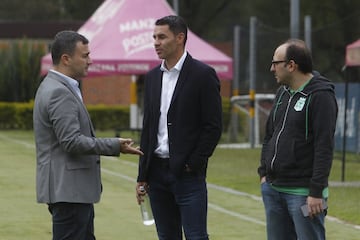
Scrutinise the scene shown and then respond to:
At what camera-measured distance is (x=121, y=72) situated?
25.3 meters

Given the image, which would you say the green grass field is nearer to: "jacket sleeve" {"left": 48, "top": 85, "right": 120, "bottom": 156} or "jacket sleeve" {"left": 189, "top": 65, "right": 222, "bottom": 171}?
"jacket sleeve" {"left": 189, "top": 65, "right": 222, "bottom": 171}

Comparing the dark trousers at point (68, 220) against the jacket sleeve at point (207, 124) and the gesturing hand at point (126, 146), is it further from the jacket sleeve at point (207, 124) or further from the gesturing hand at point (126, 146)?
the jacket sleeve at point (207, 124)

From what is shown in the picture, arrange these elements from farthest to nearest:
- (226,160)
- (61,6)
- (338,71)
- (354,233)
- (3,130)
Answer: (61,6)
(3,130)
(338,71)
(226,160)
(354,233)

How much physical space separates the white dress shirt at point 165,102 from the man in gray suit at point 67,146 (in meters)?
0.34

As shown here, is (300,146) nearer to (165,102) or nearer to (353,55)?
(165,102)

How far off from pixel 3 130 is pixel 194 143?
2839cm

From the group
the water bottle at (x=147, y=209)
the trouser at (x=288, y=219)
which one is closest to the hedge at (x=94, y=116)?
the water bottle at (x=147, y=209)

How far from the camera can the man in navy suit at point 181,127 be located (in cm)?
709

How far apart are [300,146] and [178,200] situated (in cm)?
103

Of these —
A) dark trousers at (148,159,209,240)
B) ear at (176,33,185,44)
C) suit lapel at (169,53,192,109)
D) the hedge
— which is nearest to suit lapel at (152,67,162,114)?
suit lapel at (169,53,192,109)

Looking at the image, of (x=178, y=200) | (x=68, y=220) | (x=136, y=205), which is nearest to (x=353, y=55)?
(x=136, y=205)

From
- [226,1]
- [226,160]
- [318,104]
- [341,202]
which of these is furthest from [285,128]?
[226,1]

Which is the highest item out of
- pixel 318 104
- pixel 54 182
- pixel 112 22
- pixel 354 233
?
pixel 112 22

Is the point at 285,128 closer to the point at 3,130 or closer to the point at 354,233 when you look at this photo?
the point at 354,233
